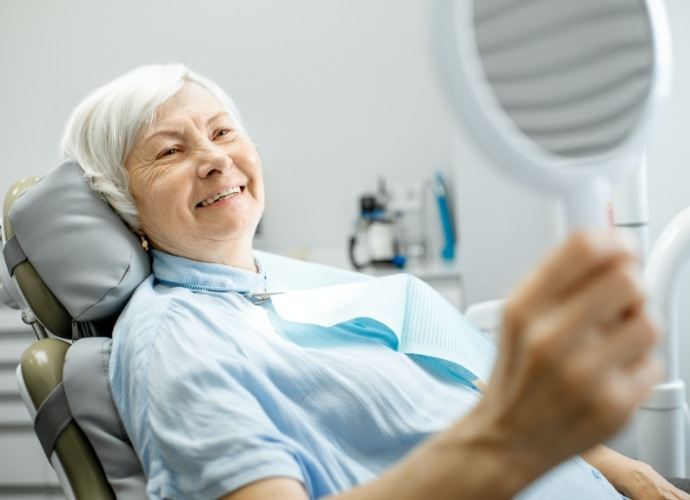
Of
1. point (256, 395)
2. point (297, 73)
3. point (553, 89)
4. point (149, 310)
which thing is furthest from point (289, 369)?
point (297, 73)

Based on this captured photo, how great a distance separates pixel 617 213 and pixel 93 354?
1198 millimetres

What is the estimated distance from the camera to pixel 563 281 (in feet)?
1.56

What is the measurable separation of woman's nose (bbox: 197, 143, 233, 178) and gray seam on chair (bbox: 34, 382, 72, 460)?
41 centimetres

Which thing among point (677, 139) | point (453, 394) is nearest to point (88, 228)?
point (453, 394)

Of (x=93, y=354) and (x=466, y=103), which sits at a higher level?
(x=466, y=103)

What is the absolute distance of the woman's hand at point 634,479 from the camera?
1209 mm

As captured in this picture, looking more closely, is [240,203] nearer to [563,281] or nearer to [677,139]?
[563,281]

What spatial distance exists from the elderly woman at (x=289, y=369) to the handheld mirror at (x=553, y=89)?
0.38 ft

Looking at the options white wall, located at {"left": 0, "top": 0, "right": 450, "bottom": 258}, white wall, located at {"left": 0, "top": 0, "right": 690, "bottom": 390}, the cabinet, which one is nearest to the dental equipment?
white wall, located at {"left": 0, "top": 0, "right": 690, "bottom": 390}

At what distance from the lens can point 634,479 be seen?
1.23 m

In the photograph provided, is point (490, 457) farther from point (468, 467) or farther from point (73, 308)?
point (73, 308)

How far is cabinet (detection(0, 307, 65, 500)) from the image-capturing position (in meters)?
2.91

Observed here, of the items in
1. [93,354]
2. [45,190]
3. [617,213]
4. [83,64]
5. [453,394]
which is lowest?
[453,394]

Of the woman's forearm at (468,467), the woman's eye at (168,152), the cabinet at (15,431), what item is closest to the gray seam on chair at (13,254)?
the woman's eye at (168,152)
